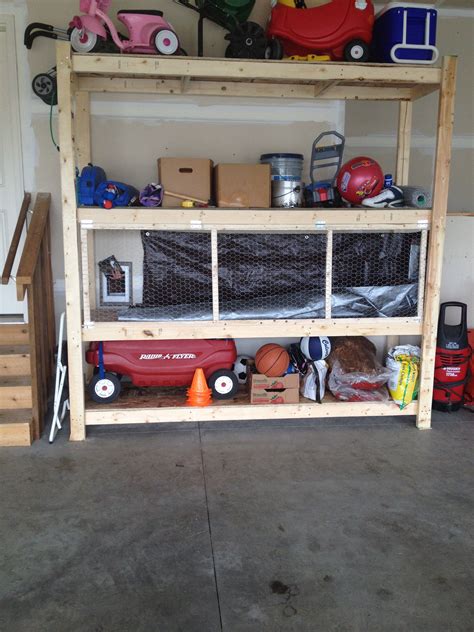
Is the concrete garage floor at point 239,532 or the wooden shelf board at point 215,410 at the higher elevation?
the wooden shelf board at point 215,410

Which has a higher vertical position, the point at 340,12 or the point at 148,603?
the point at 340,12

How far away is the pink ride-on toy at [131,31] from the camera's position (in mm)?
3248

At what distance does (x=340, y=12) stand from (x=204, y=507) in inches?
118

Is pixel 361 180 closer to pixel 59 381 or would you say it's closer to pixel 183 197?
pixel 183 197

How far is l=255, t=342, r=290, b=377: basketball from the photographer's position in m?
3.79

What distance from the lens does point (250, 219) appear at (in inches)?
136

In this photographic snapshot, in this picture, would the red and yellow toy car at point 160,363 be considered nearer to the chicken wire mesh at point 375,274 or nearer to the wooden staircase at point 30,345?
the wooden staircase at point 30,345

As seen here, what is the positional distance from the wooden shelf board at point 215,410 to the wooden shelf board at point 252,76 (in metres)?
2.02

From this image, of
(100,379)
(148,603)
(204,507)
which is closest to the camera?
(148,603)

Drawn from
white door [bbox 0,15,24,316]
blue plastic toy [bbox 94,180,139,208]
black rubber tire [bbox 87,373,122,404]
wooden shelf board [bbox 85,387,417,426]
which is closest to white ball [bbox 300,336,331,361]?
wooden shelf board [bbox 85,387,417,426]

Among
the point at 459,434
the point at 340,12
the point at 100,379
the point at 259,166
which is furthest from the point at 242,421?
the point at 340,12

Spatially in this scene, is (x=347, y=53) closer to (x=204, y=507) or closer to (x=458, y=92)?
(x=458, y=92)

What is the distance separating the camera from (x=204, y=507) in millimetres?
2744

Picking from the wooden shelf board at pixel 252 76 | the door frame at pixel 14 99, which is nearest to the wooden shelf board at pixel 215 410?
the door frame at pixel 14 99
